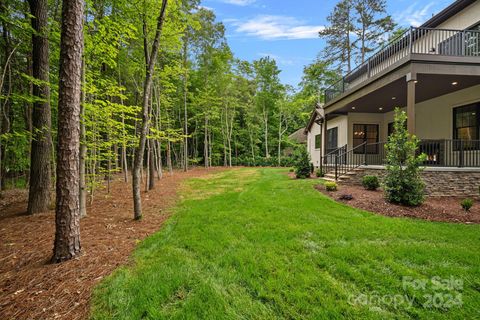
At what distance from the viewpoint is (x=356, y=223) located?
426 cm

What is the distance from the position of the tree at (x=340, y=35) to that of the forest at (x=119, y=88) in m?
0.09

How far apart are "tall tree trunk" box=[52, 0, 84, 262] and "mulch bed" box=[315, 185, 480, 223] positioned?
20.7 ft

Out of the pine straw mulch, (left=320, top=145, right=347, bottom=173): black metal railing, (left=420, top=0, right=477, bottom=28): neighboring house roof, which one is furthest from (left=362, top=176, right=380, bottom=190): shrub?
(left=420, top=0, right=477, bottom=28): neighboring house roof

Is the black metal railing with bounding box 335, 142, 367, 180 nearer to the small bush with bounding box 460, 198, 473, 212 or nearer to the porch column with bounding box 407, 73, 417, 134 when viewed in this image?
the porch column with bounding box 407, 73, 417, 134

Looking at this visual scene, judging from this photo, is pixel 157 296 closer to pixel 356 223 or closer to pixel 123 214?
pixel 123 214

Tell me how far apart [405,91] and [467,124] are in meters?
2.84

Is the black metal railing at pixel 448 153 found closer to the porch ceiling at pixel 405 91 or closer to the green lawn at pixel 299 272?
the porch ceiling at pixel 405 91

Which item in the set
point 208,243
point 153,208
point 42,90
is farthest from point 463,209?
point 42,90

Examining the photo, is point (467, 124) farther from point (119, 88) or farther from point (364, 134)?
point (119, 88)

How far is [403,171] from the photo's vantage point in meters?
5.66

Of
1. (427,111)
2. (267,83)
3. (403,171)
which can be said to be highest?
(267,83)

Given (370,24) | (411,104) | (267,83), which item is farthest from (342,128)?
(267,83)

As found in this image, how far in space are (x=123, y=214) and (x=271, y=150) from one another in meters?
24.4

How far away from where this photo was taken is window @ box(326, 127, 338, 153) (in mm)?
13500
